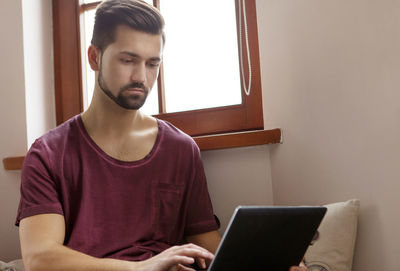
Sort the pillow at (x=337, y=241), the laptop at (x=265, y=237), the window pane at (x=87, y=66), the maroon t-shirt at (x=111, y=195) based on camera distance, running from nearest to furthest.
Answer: the laptop at (x=265, y=237) < the pillow at (x=337, y=241) < the maroon t-shirt at (x=111, y=195) < the window pane at (x=87, y=66)

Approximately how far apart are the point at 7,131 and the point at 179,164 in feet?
2.55

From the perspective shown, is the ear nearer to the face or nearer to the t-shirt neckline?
the face

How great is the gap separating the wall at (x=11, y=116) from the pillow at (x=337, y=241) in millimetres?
1167

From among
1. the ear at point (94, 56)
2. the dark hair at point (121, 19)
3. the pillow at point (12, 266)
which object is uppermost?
the dark hair at point (121, 19)

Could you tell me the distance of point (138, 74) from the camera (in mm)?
1388

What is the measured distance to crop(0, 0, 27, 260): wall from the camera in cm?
187

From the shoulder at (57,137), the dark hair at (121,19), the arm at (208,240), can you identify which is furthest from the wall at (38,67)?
the arm at (208,240)

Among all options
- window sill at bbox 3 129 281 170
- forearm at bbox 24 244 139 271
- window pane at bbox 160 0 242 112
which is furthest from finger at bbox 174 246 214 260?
window pane at bbox 160 0 242 112

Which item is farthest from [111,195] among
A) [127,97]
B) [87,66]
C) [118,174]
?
A: [87,66]

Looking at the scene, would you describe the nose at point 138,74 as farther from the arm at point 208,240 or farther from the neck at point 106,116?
the arm at point 208,240

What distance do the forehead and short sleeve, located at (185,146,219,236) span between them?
1.31ft

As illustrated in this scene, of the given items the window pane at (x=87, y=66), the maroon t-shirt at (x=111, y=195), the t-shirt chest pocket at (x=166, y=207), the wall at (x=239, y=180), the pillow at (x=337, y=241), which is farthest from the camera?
the window pane at (x=87, y=66)

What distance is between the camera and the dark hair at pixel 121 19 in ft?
4.58

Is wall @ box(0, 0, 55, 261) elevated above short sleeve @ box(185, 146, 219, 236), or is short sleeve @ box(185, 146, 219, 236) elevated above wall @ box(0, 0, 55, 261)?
wall @ box(0, 0, 55, 261)
